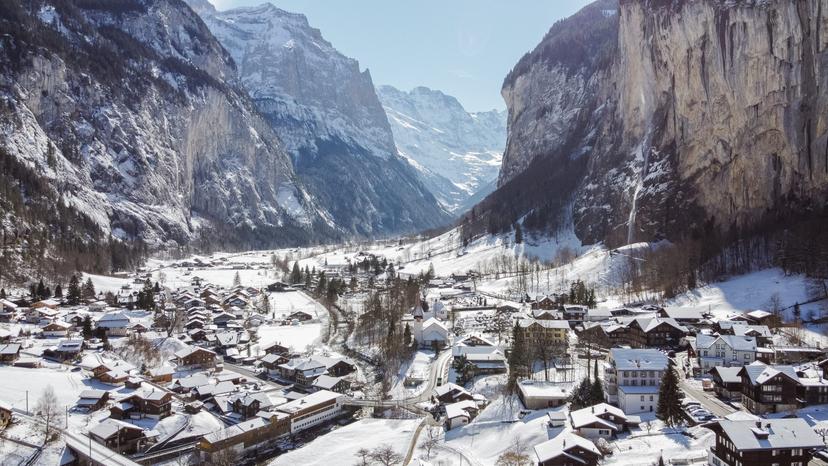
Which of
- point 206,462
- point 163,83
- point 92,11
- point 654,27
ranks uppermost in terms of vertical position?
point 92,11

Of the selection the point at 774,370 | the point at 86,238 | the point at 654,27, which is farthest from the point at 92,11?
the point at 774,370

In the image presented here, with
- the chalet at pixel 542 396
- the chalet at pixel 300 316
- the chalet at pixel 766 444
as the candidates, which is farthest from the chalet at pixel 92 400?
the chalet at pixel 766 444

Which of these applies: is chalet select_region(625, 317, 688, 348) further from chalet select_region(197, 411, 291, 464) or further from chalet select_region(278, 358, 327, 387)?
chalet select_region(197, 411, 291, 464)

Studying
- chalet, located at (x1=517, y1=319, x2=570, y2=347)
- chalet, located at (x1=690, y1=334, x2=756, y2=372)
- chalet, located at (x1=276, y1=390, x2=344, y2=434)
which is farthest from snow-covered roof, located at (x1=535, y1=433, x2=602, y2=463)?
chalet, located at (x1=517, y1=319, x2=570, y2=347)

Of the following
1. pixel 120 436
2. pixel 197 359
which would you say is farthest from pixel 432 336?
pixel 120 436

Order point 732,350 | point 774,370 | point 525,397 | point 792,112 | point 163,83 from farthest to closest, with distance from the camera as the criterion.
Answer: point 163,83 < point 792,112 < point 732,350 < point 525,397 < point 774,370

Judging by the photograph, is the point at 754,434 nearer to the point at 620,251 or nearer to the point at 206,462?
the point at 206,462
